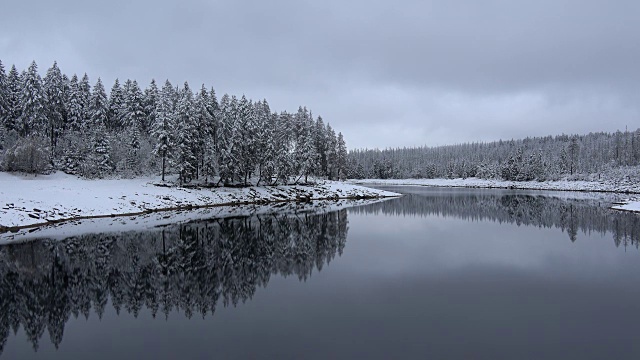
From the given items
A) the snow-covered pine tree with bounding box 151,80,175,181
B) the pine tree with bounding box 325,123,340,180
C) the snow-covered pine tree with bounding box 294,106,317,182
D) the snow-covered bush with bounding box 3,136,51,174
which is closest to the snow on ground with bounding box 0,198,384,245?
the snow-covered pine tree with bounding box 151,80,175,181

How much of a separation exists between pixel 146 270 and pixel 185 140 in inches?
1499

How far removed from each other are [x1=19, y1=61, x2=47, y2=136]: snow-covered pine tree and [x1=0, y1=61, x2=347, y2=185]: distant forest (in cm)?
14

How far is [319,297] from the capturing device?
47.4ft

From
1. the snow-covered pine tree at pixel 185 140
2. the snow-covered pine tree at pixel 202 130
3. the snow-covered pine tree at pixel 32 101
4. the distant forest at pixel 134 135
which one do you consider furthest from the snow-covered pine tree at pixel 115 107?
the snow-covered pine tree at pixel 185 140

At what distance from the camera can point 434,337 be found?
10711 mm

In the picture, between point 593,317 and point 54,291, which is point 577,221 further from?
point 54,291

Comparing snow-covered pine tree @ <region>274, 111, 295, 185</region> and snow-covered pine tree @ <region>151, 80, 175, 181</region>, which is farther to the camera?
snow-covered pine tree @ <region>274, 111, 295, 185</region>

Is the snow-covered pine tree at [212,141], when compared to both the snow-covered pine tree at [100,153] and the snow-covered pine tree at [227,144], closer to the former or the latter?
the snow-covered pine tree at [227,144]

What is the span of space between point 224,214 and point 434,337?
34.7 metres

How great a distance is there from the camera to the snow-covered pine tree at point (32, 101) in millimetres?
58647

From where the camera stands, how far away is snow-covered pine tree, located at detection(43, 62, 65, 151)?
6244cm

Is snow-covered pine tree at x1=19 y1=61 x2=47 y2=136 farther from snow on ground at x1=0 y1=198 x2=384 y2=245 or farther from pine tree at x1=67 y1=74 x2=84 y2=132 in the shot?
snow on ground at x1=0 y1=198 x2=384 y2=245

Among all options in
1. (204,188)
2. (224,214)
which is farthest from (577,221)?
(204,188)

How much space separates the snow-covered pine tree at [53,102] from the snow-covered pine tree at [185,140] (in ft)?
81.7
